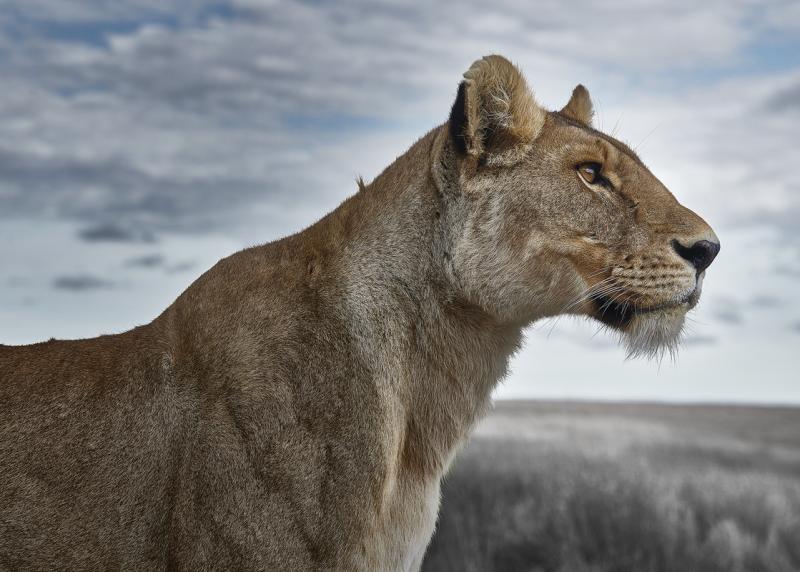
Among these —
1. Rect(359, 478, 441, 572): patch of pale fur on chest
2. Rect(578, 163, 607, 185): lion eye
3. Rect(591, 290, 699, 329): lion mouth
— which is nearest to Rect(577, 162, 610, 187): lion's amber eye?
Rect(578, 163, 607, 185): lion eye

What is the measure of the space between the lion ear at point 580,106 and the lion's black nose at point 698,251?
5.74 feet

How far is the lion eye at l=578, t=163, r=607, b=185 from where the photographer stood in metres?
5.73

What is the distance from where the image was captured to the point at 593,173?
18.9 feet

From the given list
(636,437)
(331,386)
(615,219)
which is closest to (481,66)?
(615,219)

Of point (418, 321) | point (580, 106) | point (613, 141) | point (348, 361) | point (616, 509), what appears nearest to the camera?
point (348, 361)

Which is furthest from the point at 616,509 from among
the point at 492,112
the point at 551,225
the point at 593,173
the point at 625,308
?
the point at 492,112

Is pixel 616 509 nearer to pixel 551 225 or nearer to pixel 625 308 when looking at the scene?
pixel 625 308

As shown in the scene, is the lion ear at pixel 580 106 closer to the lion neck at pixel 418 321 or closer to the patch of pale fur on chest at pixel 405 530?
the lion neck at pixel 418 321

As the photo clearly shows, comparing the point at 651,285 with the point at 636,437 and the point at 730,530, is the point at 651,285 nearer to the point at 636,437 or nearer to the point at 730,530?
the point at 730,530

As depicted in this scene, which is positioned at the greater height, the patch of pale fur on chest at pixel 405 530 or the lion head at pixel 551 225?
the lion head at pixel 551 225

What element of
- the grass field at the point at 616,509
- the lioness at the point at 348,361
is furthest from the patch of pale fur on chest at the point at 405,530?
the grass field at the point at 616,509

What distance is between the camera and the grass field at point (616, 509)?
1027 centimetres

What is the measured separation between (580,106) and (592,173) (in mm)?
1629

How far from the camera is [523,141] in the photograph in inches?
226
